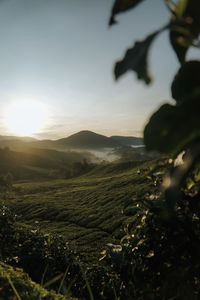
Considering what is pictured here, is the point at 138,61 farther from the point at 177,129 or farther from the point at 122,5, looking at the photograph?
the point at 177,129

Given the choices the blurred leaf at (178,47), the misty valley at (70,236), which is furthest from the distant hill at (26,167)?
the blurred leaf at (178,47)

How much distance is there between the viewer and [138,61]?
89 cm

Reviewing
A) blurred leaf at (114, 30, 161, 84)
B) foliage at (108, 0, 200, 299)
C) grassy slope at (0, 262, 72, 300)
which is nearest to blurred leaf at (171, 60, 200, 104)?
foliage at (108, 0, 200, 299)

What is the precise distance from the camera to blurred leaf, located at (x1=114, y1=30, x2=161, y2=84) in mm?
885

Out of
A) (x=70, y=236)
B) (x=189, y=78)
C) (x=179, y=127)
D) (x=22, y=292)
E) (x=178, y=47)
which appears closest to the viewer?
(x=179, y=127)

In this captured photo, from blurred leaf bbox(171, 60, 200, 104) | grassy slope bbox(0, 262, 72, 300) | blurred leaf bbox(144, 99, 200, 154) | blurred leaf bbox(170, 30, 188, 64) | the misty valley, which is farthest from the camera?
the misty valley

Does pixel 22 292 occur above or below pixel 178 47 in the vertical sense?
below

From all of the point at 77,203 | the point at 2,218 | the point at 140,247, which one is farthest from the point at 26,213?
the point at 140,247

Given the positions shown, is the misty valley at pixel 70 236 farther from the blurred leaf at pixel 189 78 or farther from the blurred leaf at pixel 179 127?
the blurred leaf at pixel 189 78

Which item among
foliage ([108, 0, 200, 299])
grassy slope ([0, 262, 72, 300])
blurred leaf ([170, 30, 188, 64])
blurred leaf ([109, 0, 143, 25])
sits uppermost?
blurred leaf ([109, 0, 143, 25])

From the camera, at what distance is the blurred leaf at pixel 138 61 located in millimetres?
885

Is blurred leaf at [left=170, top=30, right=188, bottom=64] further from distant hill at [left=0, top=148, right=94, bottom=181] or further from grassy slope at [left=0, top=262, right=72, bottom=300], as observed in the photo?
distant hill at [left=0, top=148, right=94, bottom=181]

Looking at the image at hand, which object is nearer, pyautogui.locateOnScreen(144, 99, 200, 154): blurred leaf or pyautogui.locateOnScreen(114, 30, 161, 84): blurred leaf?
pyautogui.locateOnScreen(144, 99, 200, 154): blurred leaf

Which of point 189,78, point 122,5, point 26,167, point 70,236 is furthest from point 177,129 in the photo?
point 26,167
